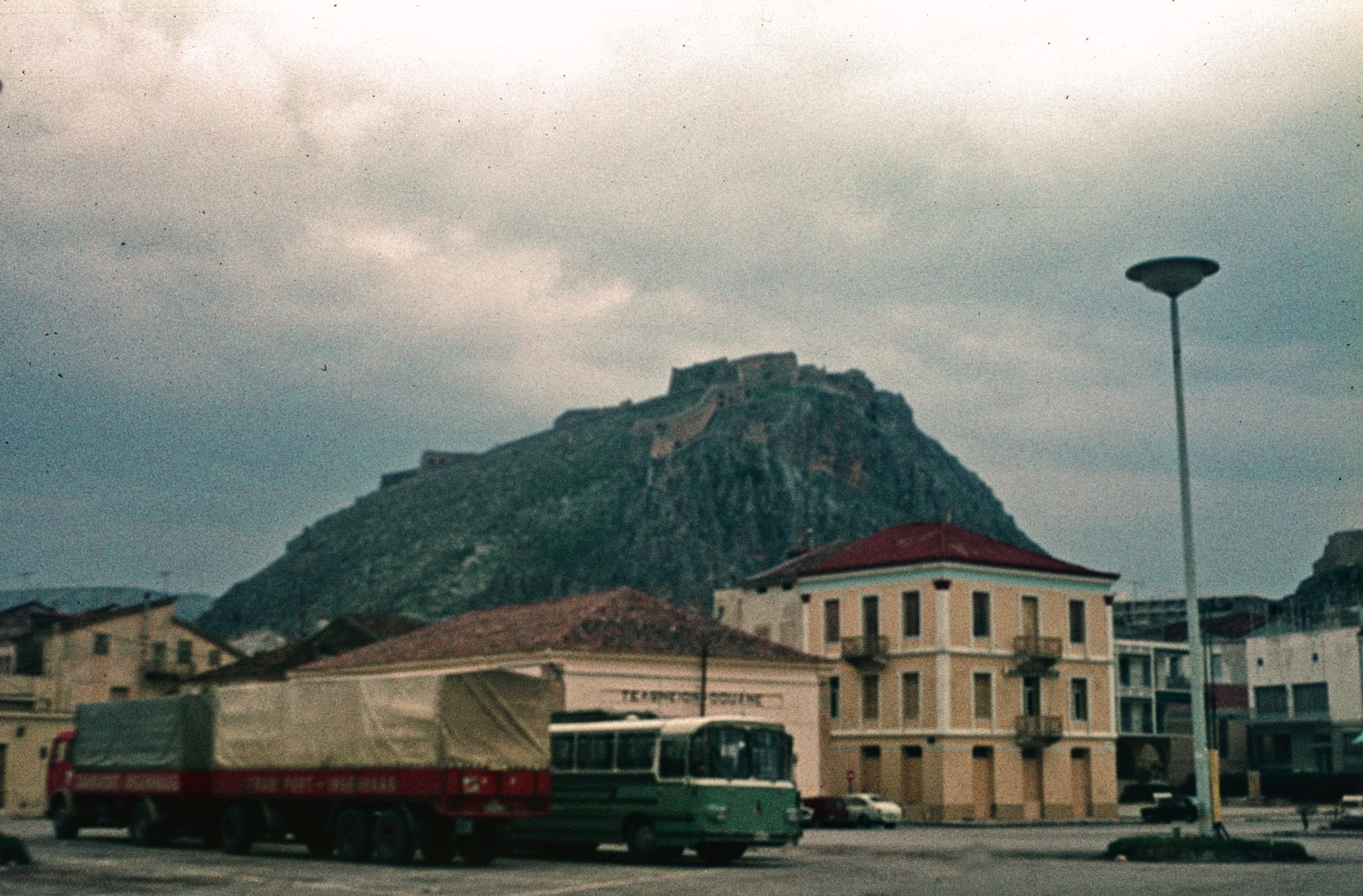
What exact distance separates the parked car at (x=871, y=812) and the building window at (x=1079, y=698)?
51.8 ft

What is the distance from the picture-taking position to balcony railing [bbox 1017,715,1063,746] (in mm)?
64625

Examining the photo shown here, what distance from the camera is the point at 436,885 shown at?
75.0ft

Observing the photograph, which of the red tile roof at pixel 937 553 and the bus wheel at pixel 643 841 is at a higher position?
the red tile roof at pixel 937 553

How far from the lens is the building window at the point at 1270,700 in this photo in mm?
100875

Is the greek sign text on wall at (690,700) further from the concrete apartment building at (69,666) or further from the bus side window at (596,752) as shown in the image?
the concrete apartment building at (69,666)

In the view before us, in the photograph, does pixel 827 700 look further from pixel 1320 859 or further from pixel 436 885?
pixel 436 885

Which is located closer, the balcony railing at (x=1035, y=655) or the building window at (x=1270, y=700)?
the balcony railing at (x=1035, y=655)

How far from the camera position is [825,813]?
53.1 metres

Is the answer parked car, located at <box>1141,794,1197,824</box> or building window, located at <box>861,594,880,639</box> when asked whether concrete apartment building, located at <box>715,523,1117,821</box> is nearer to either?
building window, located at <box>861,594,880,639</box>

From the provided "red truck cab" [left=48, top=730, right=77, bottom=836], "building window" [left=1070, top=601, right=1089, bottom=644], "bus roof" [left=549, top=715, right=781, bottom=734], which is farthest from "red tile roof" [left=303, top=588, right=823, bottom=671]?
"building window" [left=1070, top=601, right=1089, bottom=644]

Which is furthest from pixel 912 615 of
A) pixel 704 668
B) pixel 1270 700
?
pixel 1270 700

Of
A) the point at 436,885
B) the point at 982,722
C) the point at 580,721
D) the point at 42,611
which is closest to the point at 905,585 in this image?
the point at 982,722

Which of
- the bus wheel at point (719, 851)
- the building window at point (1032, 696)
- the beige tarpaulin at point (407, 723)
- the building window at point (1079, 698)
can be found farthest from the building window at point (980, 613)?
the beige tarpaulin at point (407, 723)

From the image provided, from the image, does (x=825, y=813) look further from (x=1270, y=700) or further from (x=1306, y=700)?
(x=1270, y=700)
